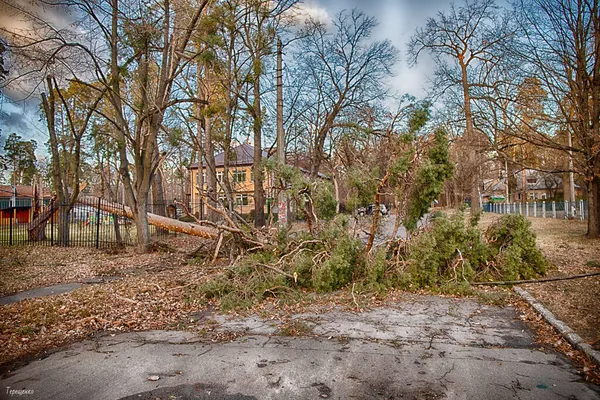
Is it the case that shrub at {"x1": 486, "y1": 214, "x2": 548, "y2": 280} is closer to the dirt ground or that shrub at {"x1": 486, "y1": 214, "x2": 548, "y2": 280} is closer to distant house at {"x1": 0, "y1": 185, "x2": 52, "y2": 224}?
the dirt ground

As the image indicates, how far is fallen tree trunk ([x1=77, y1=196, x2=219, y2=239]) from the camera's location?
11648mm

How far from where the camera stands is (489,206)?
52625mm

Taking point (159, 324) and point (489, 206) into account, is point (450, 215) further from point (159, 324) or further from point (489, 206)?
point (489, 206)

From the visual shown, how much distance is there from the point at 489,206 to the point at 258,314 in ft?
179

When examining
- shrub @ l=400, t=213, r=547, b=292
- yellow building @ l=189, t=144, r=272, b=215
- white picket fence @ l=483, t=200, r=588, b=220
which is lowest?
shrub @ l=400, t=213, r=547, b=292

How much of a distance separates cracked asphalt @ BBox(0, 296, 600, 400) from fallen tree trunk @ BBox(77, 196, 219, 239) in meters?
5.86

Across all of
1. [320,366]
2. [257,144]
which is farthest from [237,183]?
[320,366]

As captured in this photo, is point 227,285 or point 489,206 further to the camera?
point 489,206

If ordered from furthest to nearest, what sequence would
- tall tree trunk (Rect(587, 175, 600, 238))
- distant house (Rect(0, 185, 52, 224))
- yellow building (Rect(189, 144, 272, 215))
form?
distant house (Rect(0, 185, 52, 224)), yellow building (Rect(189, 144, 272, 215)), tall tree trunk (Rect(587, 175, 600, 238))

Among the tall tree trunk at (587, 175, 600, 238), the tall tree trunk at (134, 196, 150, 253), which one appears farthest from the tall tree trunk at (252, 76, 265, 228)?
the tall tree trunk at (587, 175, 600, 238)

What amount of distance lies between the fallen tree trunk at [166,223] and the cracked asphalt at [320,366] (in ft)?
19.2

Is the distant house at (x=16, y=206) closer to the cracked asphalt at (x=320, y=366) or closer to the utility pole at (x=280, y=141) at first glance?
the utility pole at (x=280, y=141)

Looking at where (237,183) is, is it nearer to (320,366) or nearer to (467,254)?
(467,254)

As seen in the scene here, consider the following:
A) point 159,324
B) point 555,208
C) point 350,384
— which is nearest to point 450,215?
point 350,384
